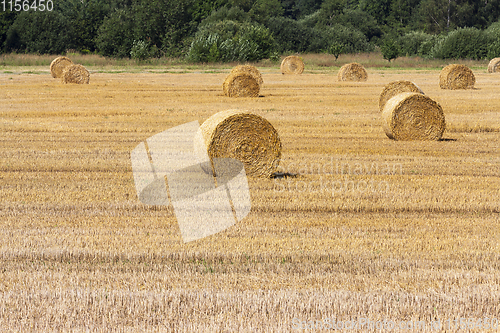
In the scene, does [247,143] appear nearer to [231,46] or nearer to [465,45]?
[231,46]

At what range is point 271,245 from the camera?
6965 millimetres

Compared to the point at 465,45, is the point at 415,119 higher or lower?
lower

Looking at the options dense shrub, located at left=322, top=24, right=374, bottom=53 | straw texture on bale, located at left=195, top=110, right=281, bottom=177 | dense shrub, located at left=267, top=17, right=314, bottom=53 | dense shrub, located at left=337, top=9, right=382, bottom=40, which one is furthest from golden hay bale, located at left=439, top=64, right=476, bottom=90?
dense shrub, located at left=337, top=9, right=382, bottom=40

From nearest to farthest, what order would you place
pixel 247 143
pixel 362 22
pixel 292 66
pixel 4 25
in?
pixel 247 143
pixel 292 66
pixel 4 25
pixel 362 22

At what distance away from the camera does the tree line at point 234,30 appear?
57.3 meters

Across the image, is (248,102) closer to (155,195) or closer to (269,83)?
(269,83)

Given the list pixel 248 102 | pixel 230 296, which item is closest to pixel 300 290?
pixel 230 296

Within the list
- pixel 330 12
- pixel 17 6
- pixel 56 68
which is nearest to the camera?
pixel 56 68

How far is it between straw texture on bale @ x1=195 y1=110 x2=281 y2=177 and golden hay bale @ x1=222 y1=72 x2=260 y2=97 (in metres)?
14.6

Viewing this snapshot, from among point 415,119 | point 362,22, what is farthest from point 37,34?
point 415,119

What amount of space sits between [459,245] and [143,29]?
204 ft

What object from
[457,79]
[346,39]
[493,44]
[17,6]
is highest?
[17,6]

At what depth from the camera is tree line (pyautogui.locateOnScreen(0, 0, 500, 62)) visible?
57344 millimetres

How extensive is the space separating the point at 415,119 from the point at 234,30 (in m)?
47.6
